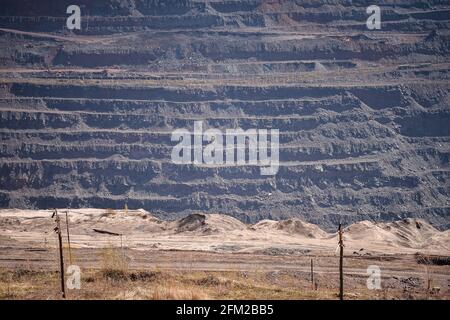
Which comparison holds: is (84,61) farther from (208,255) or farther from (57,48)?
(208,255)

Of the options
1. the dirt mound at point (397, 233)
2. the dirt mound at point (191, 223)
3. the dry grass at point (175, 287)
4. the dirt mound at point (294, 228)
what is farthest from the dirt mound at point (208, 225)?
the dry grass at point (175, 287)

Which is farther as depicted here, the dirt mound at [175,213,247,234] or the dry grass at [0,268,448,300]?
the dirt mound at [175,213,247,234]

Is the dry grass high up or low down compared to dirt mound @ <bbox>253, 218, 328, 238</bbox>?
up

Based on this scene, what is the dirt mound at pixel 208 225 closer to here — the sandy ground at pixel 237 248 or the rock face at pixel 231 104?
the sandy ground at pixel 237 248

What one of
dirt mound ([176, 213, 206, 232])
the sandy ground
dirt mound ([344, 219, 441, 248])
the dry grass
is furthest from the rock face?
the dry grass

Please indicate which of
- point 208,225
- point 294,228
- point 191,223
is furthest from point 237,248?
point 294,228

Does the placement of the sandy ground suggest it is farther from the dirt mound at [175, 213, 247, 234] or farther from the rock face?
the rock face
